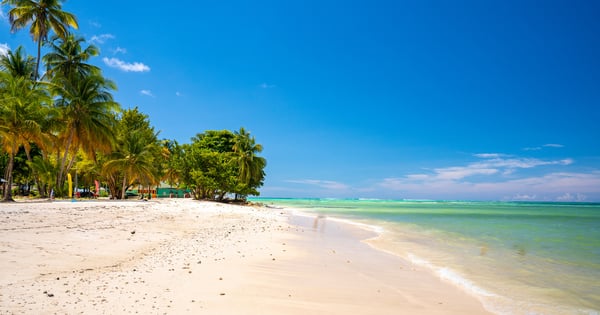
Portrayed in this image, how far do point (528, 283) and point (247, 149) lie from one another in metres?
39.5

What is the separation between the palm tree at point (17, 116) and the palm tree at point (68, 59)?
8.38m

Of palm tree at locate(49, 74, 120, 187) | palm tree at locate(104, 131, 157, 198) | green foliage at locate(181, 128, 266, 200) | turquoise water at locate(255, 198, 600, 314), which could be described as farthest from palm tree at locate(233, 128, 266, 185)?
turquoise water at locate(255, 198, 600, 314)

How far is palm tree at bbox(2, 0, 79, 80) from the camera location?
88.5 feet

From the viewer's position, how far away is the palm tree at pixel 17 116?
1966 cm

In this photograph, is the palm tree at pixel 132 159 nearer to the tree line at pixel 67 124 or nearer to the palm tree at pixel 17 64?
the tree line at pixel 67 124

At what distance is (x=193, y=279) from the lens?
5281 mm

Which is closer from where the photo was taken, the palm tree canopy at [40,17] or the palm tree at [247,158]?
the palm tree canopy at [40,17]

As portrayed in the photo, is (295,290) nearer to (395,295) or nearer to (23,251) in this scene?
(395,295)

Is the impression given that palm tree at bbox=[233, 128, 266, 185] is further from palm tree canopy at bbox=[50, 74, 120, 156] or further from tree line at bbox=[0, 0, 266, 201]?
palm tree canopy at bbox=[50, 74, 120, 156]

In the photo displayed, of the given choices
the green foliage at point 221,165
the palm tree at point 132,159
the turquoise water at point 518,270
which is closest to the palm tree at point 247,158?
the green foliage at point 221,165

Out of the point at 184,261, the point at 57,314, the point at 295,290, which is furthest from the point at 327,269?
the point at 57,314

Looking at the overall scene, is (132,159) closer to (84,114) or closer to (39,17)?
(84,114)

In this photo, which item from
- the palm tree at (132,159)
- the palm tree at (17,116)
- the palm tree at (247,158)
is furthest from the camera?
the palm tree at (247,158)

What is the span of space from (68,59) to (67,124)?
27.2ft
